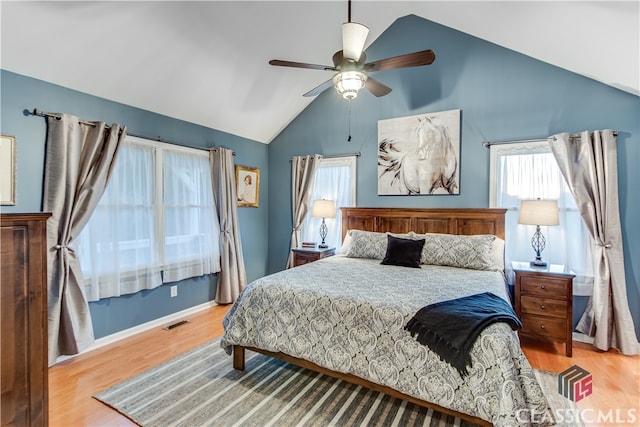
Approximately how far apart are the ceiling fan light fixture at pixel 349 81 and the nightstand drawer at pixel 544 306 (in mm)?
2576

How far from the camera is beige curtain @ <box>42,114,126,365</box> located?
2.67 m

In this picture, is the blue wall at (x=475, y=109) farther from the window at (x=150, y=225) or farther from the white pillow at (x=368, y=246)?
the window at (x=150, y=225)

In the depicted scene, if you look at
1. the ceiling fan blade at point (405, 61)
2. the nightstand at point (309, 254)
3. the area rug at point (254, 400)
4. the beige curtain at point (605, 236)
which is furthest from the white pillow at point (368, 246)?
the ceiling fan blade at point (405, 61)

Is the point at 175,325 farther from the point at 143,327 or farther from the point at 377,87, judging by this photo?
the point at 377,87

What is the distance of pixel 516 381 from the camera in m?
1.61

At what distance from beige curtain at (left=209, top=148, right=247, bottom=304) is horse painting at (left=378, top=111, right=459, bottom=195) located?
6.86 ft

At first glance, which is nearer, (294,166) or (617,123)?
(617,123)

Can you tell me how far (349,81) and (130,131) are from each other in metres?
2.43

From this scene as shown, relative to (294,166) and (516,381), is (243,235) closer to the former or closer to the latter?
(294,166)

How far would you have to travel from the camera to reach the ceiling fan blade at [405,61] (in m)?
2.31

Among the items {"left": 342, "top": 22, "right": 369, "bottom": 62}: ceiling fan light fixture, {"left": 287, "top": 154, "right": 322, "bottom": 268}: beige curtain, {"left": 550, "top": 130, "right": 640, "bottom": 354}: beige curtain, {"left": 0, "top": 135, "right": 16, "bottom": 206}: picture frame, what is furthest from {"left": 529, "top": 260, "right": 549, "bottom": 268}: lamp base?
{"left": 0, "top": 135, "right": 16, "bottom": 206}: picture frame

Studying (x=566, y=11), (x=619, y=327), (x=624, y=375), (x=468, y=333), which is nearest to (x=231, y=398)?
(x=468, y=333)

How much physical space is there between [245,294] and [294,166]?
2.71 m

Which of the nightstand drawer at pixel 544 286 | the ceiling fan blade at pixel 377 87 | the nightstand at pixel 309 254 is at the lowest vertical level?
the nightstand drawer at pixel 544 286
